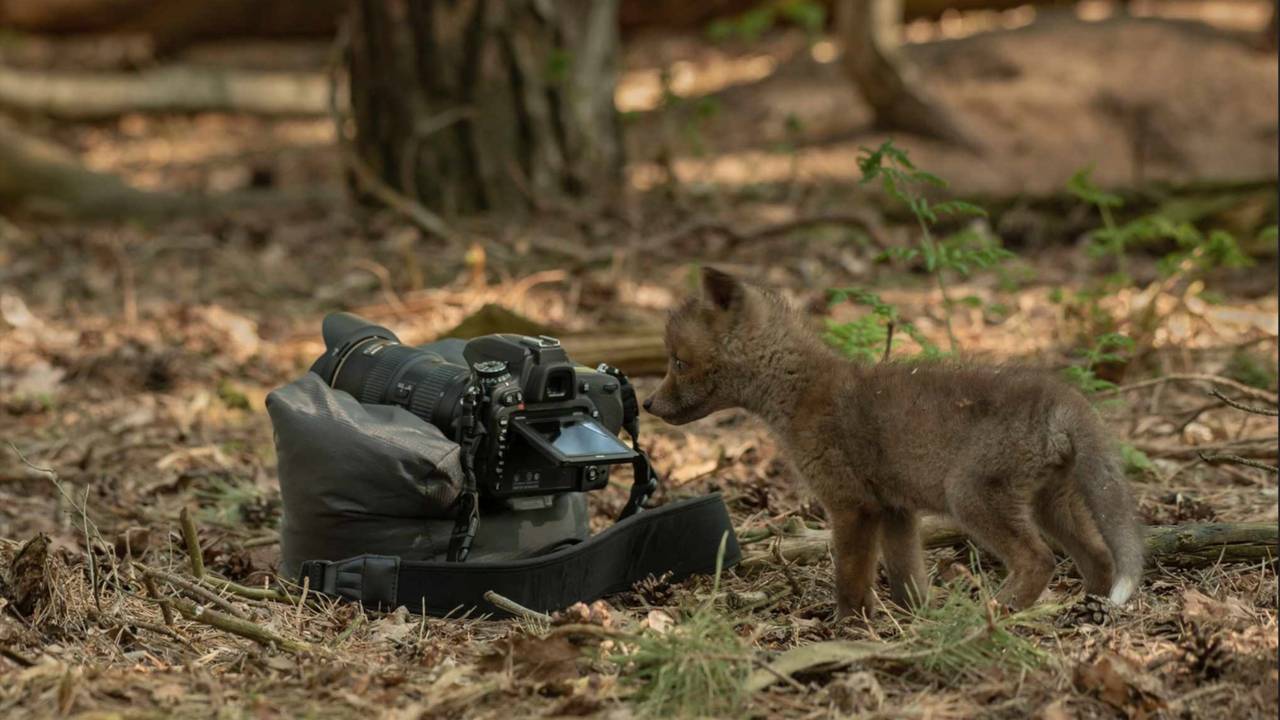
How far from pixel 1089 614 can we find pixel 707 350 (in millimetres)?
1693

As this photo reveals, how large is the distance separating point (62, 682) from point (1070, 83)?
11.7 m

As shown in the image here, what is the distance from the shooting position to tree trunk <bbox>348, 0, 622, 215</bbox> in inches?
451

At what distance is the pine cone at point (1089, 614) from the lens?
4387mm

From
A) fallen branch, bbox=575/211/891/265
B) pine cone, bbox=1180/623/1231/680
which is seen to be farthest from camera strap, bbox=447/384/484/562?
fallen branch, bbox=575/211/891/265

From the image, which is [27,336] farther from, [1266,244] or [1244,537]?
[1266,244]

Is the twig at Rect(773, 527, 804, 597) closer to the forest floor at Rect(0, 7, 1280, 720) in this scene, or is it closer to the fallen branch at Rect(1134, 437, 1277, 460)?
the forest floor at Rect(0, 7, 1280, 720)

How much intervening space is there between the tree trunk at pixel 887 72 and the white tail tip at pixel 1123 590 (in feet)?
28.8

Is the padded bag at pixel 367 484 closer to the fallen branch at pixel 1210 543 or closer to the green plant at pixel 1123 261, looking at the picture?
the fallen branch at pixel 1210 543

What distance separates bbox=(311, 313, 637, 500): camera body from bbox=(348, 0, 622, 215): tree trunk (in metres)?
6.53

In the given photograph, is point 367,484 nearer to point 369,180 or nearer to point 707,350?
point 707,350

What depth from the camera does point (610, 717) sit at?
3740 mm

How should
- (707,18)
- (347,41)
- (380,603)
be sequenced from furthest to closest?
(707,18) < (347,41) < (380,603)

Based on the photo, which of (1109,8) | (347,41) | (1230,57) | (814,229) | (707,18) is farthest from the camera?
(707,18)

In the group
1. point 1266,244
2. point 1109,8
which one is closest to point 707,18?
point 1109,8
